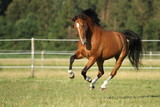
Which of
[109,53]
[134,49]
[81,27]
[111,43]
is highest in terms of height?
[81,27]

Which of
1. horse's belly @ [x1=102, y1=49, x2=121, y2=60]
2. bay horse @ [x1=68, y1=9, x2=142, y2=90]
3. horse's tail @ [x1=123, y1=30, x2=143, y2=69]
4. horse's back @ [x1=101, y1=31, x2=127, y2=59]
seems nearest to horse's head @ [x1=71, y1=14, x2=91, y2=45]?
bay horse @ [x1=68, y1=9, x2=142, y2=90]

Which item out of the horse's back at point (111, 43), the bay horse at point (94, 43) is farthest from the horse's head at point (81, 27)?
the horse's back at point (111, 43)

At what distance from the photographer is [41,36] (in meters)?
37.2

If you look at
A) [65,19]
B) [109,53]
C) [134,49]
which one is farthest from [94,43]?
[65,19]

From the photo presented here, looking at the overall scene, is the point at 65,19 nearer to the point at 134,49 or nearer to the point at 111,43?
the point at 134,49

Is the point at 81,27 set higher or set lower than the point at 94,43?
higher

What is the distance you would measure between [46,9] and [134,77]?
40931 mm

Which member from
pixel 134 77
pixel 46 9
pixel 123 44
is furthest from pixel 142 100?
pixel 46 9

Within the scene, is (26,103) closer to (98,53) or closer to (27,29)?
(98,53)

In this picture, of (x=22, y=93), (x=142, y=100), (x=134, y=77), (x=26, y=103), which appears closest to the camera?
(x=26, y=103)

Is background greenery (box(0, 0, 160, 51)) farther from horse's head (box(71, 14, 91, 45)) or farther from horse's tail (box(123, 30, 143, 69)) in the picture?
horse's head (box(71, 14, 91, 45))

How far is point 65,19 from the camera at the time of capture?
38000 millimetres

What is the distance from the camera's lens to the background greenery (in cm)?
3231

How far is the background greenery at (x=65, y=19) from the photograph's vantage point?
32.3 metres
